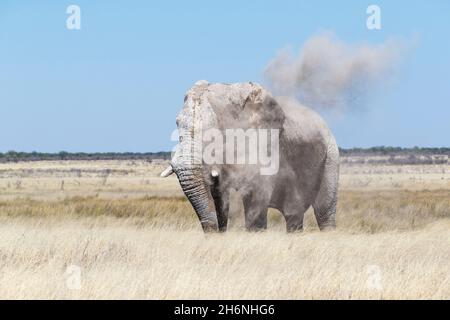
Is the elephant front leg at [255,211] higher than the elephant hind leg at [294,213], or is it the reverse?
the elephant front leg at [255,211]

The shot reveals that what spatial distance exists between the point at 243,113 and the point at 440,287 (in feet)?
18.8

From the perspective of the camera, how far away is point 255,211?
47.1 feet

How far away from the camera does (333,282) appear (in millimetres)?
9938

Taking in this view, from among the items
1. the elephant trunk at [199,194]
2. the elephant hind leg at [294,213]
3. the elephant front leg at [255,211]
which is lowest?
the elephant hind leg at [294,213]

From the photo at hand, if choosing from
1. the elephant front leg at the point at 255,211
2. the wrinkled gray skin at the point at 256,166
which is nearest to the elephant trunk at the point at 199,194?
the wrinkled gray skin at the point at 256,166

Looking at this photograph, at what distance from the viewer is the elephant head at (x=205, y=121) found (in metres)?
13.4

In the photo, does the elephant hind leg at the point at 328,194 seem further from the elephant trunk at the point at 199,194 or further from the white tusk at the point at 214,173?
the elephant trunk at the point at 199,194

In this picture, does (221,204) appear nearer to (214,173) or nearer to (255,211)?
(214,173)

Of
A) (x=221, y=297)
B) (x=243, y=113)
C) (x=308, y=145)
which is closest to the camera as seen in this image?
(x=221, y=297)

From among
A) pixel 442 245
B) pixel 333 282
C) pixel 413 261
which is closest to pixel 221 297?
pixel 333 282

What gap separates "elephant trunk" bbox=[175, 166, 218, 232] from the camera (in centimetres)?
1336

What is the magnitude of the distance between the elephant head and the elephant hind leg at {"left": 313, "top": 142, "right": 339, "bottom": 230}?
2173 millimetres

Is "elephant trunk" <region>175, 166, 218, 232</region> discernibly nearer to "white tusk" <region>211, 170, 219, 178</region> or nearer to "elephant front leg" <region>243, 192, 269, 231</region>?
"white tusk" <region>211, 170, 219, 178</region>
